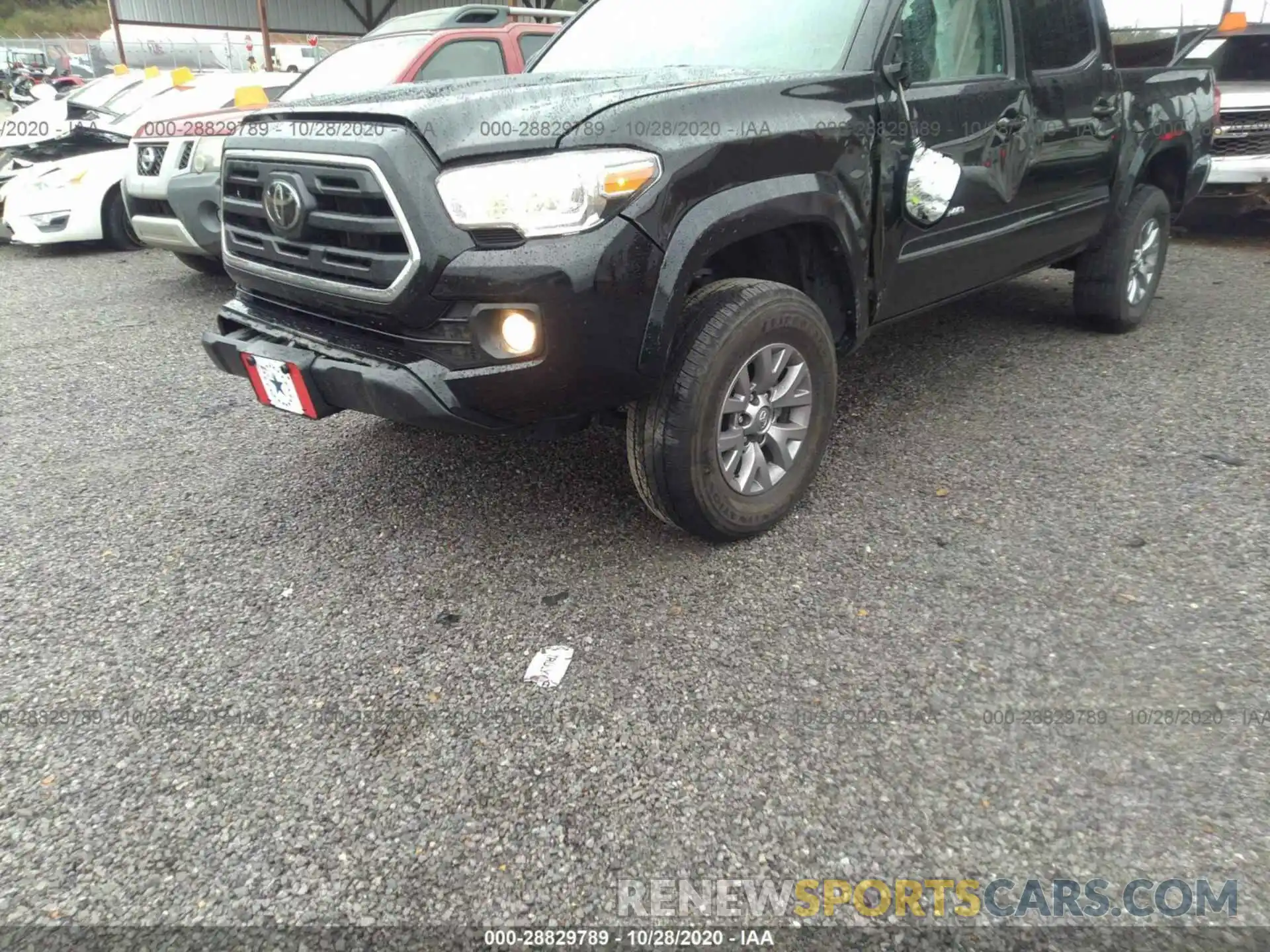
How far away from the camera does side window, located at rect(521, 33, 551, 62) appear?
20.9ft

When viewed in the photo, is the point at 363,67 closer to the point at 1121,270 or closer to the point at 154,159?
the point at 154,159

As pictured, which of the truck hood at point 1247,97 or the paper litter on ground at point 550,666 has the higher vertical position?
the truck hood at point 1247,97

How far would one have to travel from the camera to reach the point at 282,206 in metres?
2.50

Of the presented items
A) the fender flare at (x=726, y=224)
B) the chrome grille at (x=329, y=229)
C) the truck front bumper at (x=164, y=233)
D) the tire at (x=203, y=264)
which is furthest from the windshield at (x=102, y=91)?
the fender flare at (x=726, y=224)

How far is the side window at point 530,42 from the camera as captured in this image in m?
6.38

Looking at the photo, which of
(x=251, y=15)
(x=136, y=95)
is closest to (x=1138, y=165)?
(x=136, y=95)

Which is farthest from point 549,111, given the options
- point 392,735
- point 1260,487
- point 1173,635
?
point 1260,487

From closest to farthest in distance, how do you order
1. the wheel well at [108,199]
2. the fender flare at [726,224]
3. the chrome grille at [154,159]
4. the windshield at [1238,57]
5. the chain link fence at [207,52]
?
the fender flare at [726,224] → the chrome grille at [154,159] → the windshield at [1238,57] → the wheel well at [108,199] → the chain link fence at [207,52]

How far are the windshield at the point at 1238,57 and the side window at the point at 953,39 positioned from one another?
5.48 m

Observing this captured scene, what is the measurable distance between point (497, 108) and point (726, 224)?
693mm

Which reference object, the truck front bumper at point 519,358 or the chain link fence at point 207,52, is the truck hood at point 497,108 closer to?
the truck front bumper at point 519,358

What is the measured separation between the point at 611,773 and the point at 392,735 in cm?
55

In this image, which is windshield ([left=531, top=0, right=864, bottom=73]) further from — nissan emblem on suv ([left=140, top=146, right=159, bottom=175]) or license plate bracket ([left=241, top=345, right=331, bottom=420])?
nissan emblem on suv ([left=140, top=146, right=159, bottom=175])

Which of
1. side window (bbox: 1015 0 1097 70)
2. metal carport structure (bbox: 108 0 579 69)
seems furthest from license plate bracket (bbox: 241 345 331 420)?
metal carport structure (bbox: 108 0 579 69)
